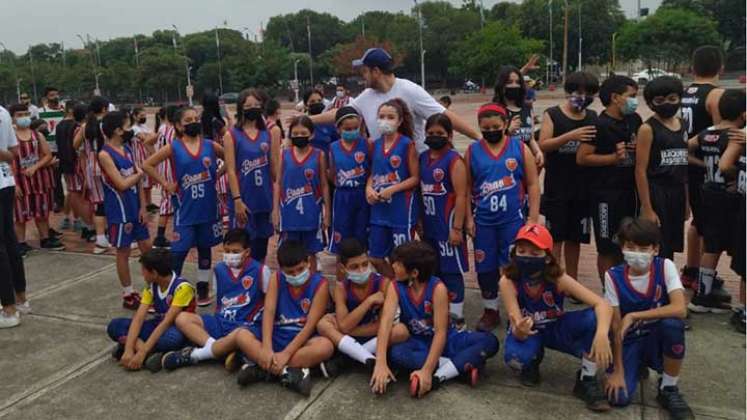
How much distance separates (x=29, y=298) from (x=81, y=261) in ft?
4.06

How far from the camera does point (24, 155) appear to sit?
7.47 metres

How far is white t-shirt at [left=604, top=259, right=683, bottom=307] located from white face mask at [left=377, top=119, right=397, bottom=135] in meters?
1.79

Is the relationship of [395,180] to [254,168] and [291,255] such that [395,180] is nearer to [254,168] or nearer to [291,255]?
[291,255]

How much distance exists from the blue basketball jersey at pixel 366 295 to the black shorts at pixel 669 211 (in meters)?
2.15

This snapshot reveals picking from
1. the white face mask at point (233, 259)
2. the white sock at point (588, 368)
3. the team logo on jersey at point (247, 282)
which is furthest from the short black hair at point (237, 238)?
the white sock at point (588, 368)

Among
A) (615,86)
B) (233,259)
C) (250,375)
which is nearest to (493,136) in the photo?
(615,86)

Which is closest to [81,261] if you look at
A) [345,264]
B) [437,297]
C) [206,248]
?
[206,248]

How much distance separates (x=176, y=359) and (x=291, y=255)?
104cm

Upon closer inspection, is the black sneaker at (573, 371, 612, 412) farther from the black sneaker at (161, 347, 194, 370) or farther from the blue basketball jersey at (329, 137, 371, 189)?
the black sneaker at (161, 347, 194, 370)

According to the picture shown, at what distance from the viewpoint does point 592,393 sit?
3.54 m

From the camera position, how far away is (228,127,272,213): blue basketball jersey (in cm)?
541

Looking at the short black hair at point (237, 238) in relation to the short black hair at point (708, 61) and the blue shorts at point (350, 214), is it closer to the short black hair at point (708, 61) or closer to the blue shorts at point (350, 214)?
the blue shorts at point (350, 214)

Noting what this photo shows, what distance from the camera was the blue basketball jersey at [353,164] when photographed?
486 cm

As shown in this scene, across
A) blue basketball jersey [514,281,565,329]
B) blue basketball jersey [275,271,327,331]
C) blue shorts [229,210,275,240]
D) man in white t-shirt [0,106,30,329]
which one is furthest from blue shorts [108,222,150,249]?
blue basketball jersey [514,281,565,329]
